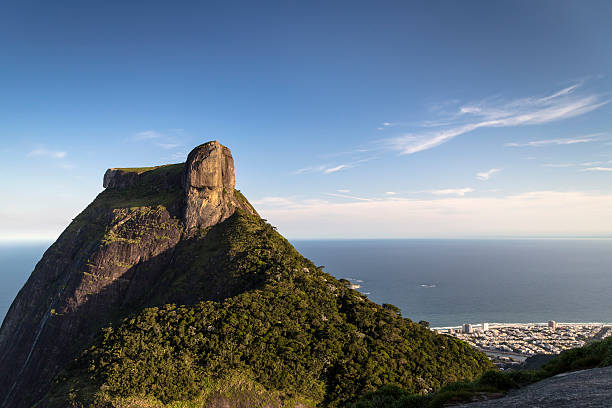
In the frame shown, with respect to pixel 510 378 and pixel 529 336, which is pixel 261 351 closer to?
pixel 510 378

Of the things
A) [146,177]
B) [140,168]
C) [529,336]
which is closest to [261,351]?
[146,177]

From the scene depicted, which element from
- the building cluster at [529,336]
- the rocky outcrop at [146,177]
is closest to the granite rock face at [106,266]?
the rocky outcrop at [146,177]

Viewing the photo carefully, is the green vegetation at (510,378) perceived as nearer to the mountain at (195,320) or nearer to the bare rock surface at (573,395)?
the bare rock surface at (573,395)

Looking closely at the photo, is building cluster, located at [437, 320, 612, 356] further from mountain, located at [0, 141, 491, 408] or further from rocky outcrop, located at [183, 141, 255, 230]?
rocky outcrop, located at [183, 141, 255, 230]

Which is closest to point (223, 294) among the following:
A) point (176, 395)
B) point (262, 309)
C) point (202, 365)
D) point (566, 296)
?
point (262, 309)

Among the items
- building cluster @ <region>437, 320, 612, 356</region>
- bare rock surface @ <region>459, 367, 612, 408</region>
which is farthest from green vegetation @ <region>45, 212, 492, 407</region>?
building cluster @ <region>437, 320, 612, 356</region>
